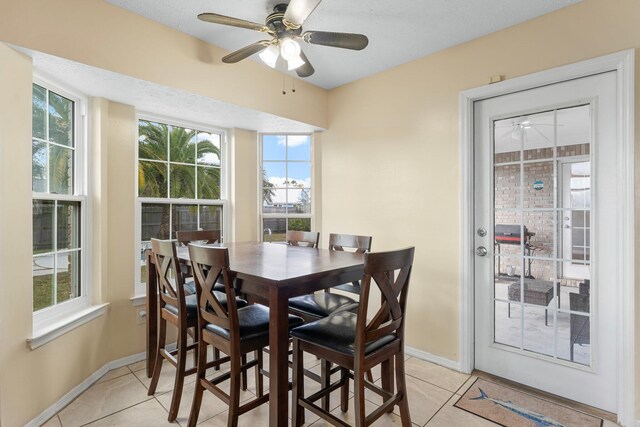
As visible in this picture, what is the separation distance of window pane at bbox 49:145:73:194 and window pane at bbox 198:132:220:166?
1127 millimetres

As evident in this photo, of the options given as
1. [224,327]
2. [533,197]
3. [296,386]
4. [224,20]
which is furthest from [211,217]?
[533,197]

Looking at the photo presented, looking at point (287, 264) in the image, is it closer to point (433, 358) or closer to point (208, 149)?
point (433, 358)

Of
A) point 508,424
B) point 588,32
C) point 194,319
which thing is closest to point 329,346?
point 194,319

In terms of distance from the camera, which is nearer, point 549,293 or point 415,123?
point 549,293

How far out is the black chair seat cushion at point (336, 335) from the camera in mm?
1588

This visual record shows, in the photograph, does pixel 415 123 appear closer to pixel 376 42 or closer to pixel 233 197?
pixel 376 42

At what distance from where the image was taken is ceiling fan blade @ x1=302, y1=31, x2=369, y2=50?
1.90m

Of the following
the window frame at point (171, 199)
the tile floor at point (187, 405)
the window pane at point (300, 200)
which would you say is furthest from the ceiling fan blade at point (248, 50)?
the tile floor at point (187, 405)

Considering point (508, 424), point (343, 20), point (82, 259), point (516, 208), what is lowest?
point (508, 424)

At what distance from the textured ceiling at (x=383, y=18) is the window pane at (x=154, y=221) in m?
1.51

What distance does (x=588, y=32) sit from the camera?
207 centimetres

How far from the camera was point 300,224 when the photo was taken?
3.79 meters

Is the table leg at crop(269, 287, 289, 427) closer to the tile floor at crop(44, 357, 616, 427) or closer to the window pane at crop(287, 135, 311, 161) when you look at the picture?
the tile floor at crop(44, 357, 616, 427)

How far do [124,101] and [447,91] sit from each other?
8.65ft
